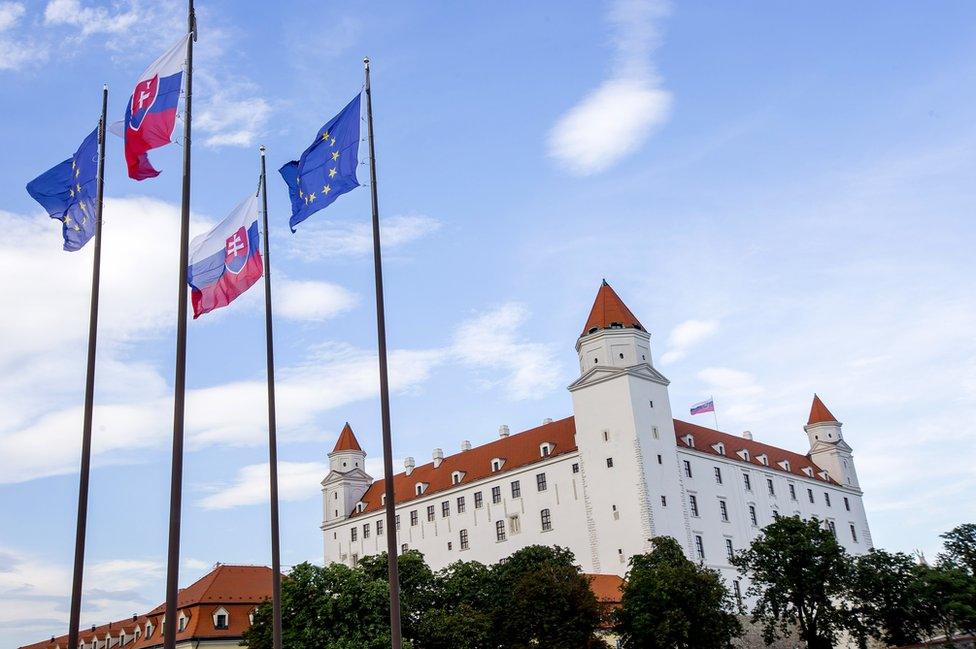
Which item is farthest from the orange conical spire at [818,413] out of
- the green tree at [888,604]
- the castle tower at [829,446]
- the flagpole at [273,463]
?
the flagpole at [273,463]

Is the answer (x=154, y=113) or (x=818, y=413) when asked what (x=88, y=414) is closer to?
(x=154, y=113)

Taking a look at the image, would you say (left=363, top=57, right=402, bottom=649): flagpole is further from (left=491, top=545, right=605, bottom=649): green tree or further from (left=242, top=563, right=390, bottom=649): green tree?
(left=491, top=545, right=605, bottom=649): green tree

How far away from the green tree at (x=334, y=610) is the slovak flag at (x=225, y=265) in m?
26.8

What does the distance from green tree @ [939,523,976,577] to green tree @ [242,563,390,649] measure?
34.1 m

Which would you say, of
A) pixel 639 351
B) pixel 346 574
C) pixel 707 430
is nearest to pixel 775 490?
pixel 707 430

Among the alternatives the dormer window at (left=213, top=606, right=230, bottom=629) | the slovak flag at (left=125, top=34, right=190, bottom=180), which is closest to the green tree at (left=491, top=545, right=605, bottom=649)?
the dormer window at (left=213, top=606, right=230, bottom=629)

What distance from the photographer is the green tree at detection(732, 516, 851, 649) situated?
56.4 m

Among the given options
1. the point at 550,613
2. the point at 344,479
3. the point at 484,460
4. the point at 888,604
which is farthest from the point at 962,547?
the point at 344,479

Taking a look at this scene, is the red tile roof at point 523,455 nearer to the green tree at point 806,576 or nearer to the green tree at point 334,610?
the green tree at point 806,576

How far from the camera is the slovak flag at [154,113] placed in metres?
22.8

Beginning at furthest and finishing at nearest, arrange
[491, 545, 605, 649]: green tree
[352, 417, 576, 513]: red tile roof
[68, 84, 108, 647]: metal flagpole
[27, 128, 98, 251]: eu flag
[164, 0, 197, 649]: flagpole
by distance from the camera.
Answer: [352, 417, 576, 513]: red tile roof → [491, 545, 605, 649]: green tree → [27, 128, 98, 251]: eu flag → [68, 84, 108, 647]: metal flagpole → [164, 0, 197, 649]: flagpole

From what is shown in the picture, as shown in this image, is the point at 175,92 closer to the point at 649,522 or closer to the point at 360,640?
the point at 360,640

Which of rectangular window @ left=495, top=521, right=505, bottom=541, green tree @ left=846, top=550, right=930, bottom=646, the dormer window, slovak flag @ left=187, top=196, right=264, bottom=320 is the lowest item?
green tree @ left=846, top=550, right=930, bottom=646

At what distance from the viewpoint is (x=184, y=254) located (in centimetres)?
2117
